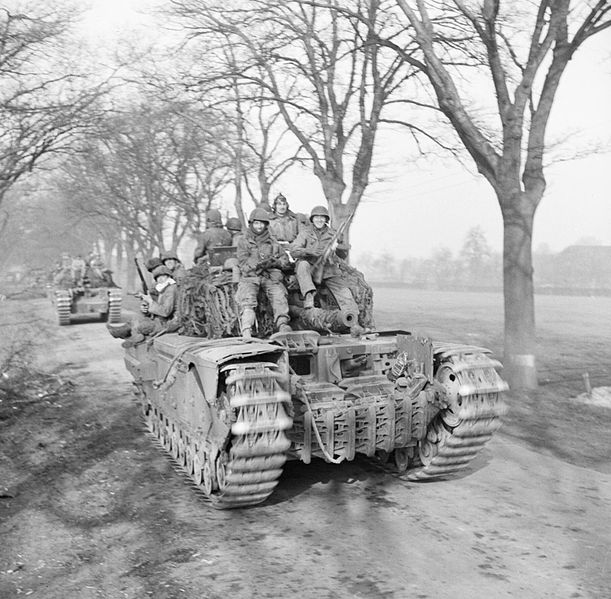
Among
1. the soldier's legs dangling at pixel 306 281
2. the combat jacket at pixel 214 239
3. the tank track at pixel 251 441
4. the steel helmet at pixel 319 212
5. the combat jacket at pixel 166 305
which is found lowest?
the tank track at pixel 251 441

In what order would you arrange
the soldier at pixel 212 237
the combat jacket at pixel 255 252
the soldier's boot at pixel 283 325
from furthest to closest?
the soldier at pixel 212 237 < the combat jacket at pixel 255 252 < the soldier's boot at pixel 283 325

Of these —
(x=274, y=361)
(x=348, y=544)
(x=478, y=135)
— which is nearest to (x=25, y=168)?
(x=478, y=135)

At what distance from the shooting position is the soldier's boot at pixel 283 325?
791 centimetres

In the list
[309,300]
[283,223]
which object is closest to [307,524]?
[309,300]

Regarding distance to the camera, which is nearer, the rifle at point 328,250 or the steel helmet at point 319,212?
the rifle at point 328,250

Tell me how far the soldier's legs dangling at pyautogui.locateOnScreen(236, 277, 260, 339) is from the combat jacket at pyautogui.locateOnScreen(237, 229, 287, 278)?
0.61ft

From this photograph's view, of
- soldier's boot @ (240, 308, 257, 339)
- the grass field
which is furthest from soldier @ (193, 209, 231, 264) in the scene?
the grass field

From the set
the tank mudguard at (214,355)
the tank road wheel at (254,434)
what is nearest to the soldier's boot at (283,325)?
the tank mudguard at (214,355)

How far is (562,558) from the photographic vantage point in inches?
216

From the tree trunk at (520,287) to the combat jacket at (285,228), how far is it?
13.1ft

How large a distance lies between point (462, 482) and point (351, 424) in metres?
1.75

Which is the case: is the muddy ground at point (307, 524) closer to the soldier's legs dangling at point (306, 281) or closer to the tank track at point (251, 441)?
the tank track at point (251, 441)

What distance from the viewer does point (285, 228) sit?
10625 millimetres

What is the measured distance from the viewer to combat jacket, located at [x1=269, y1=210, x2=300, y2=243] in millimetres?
10539
